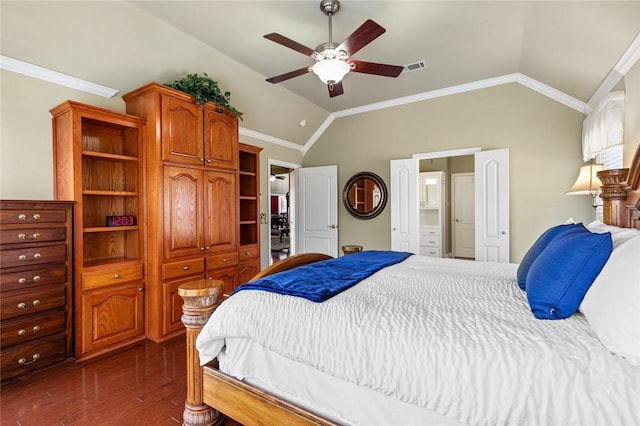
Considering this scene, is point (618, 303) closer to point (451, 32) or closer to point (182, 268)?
point (451, 32)

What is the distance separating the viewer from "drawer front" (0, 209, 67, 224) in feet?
6.96

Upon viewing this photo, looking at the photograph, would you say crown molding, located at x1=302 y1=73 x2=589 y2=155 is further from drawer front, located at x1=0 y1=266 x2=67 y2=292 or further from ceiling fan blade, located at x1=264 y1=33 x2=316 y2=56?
drawer front, located at x1=0 y1=266 x2=67 y2=292

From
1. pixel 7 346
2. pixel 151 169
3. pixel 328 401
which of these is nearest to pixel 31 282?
pixel 7 346

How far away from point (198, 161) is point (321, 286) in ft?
7.32

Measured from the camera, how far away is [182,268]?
307cm

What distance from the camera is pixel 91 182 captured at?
292 cm

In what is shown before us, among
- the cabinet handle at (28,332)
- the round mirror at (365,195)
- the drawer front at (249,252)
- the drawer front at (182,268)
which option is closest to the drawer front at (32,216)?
the cabinet handle at (28,332)

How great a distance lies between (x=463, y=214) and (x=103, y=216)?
278 inches

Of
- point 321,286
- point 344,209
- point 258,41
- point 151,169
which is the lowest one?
point 321,286

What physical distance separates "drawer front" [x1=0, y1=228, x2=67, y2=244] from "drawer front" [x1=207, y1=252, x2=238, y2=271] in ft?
4.21

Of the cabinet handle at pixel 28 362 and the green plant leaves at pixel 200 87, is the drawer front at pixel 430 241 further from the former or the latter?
the cabinet handle at pixel 28 362

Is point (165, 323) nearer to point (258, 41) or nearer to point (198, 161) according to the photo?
point (198, 161)

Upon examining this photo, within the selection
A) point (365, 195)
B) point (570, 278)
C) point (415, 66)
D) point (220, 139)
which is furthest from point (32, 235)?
point (365, 195)

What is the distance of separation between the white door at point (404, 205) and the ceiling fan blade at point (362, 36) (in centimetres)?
258
